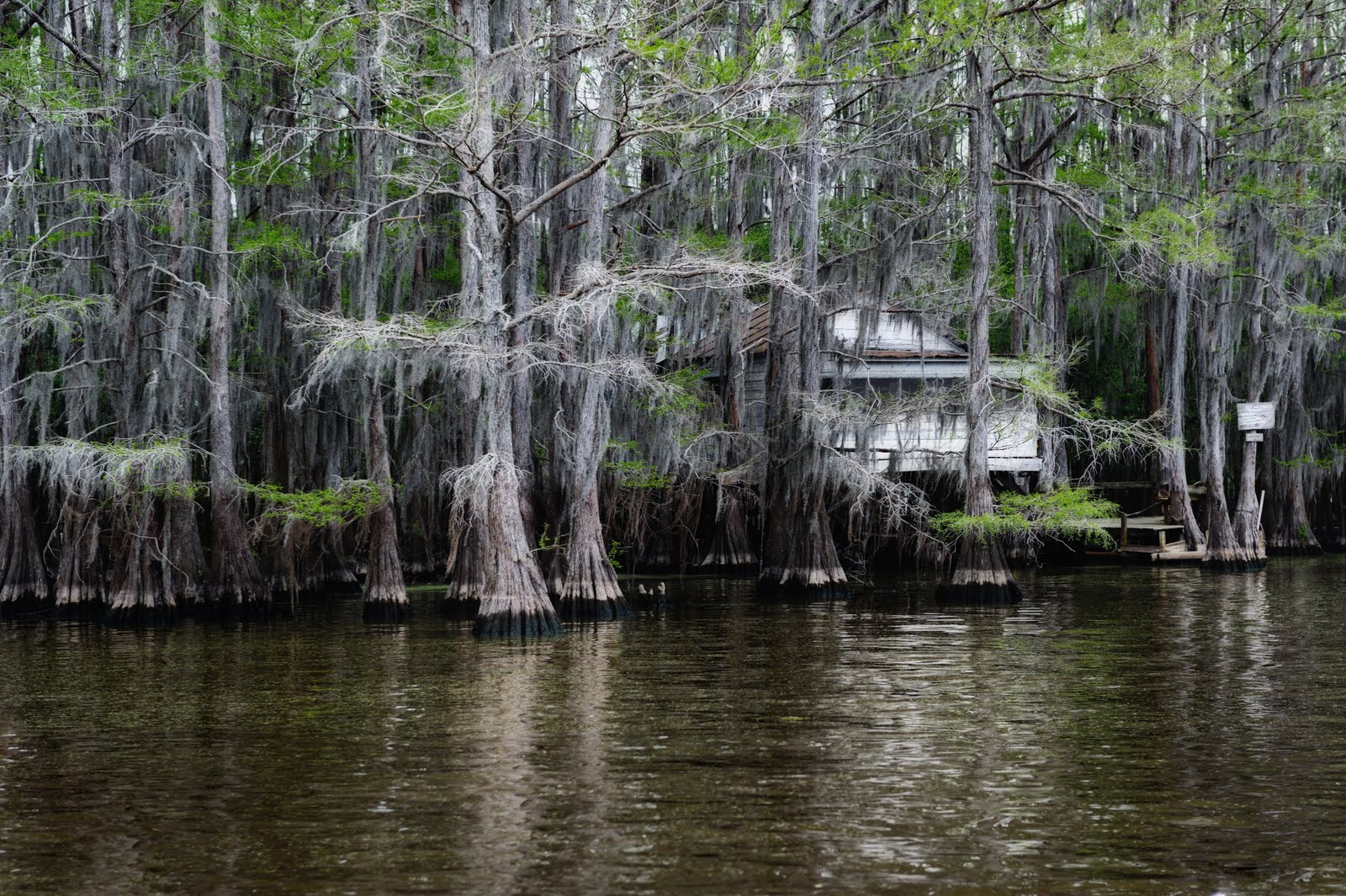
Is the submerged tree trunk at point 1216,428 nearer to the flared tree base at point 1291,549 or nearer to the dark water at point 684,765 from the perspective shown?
the flared tree base at point 1291,549

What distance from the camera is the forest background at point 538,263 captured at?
1786 cm

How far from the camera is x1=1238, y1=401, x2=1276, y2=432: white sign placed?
2986cm

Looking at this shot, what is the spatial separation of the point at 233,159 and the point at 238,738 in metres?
16.5

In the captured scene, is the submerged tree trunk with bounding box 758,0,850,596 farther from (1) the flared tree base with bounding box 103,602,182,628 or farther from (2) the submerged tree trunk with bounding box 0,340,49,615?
(2) the submerged tree trunk with bounding box 0,340,49,615

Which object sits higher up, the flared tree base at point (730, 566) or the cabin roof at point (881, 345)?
the cabin roof at point (881, 345)

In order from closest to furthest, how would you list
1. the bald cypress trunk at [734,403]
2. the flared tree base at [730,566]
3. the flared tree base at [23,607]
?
the flared tree base at [23,607] → the bald cypress trunk at [734,403] → the flared tree base at [730,566]

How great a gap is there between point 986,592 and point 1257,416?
477 inches

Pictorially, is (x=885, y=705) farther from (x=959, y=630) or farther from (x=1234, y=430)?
(x=1234, y=430)

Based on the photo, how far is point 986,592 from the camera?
69.1ft

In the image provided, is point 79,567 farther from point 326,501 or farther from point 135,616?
point 326,501

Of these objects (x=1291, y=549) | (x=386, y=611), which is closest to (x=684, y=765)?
(x=386, y=611)

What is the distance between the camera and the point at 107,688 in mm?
13070

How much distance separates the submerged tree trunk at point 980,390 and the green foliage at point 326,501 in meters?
8.83

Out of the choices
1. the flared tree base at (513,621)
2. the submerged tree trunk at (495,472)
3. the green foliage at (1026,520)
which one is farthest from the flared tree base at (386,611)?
the green foliage at (1026,520)
